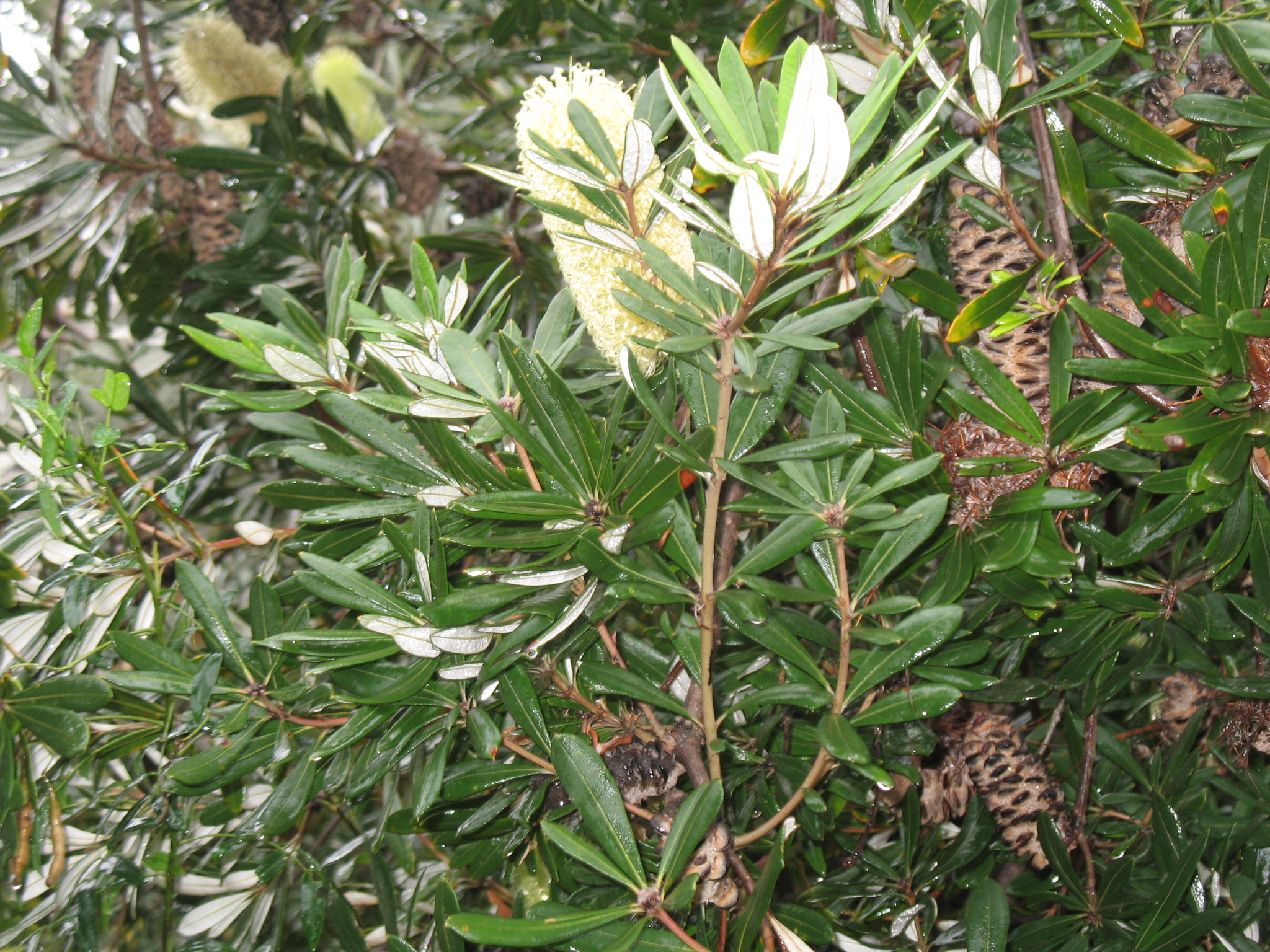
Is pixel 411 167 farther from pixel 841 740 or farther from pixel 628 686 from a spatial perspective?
pixel 841 740

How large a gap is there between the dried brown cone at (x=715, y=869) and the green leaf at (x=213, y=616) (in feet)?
1.20

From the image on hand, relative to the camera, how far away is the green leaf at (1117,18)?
0.76m

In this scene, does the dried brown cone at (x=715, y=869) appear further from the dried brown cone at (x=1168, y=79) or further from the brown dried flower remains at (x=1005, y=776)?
the dried brown cone at (x=1168, y=79)

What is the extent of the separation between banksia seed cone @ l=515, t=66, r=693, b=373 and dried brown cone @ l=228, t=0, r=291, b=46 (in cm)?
120

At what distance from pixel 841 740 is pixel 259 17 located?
1594mm

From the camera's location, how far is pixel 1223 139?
0.70m

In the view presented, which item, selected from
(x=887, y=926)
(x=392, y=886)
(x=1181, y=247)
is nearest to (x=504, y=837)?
(x=392, y=886)

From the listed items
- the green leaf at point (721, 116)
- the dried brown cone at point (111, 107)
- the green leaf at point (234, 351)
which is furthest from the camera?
the dried brown cone at point (111, 107)

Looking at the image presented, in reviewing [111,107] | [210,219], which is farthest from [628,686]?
[111,107]

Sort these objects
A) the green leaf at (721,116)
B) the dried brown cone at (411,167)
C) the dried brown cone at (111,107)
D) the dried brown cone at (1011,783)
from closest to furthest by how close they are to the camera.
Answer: the green leaf at (721,116) → the dried brown cone at (1011,783) → the dried brown cone at (111,107) → the dried brown cone at (411,167)

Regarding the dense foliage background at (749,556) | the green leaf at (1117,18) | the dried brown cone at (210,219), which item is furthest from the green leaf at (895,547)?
the dried brown cone at (210,219)

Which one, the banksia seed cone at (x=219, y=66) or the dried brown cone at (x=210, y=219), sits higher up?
the banksia seed cone at (x=219, y=66)

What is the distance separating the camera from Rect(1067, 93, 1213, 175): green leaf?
2.37 ft

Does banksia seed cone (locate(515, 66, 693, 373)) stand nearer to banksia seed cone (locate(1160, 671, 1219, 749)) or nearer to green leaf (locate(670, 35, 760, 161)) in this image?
green leaf (locate(670, 35, 760, 161))
